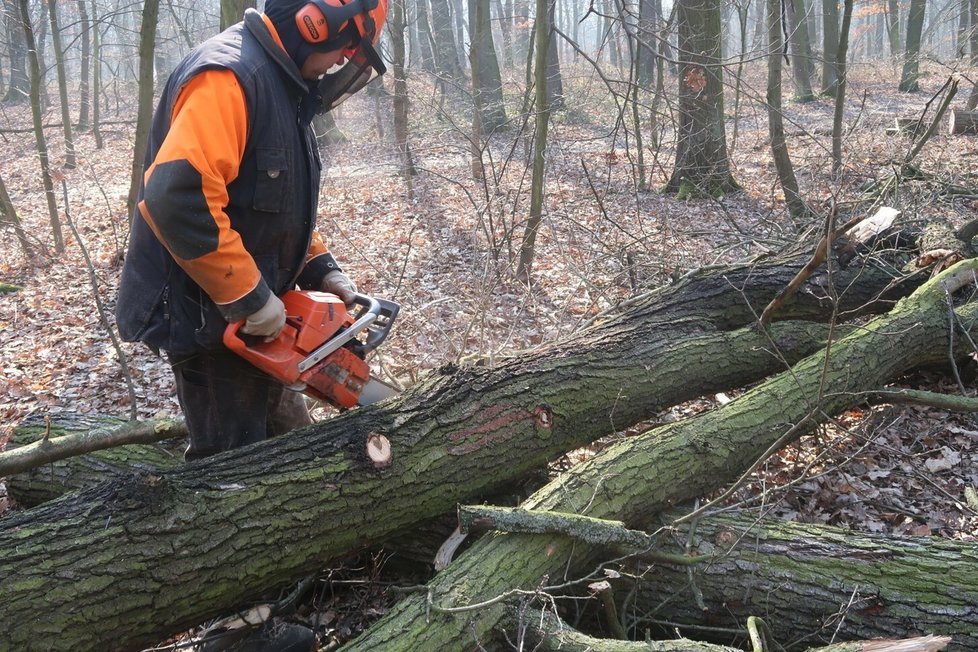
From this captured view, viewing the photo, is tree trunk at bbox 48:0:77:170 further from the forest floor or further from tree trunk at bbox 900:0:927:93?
tree trunk at bbox 900:0:927:93

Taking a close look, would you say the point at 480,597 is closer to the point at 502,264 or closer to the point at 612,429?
the point at 612,429

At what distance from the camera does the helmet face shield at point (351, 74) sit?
281cm

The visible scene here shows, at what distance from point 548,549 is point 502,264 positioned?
16.7ft

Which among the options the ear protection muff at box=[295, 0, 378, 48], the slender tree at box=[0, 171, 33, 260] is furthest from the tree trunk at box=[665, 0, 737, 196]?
the slender tree at box=[0, 171, 33, 260]

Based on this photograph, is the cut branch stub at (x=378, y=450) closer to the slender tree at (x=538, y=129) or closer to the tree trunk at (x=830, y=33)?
the slender tree at (x=538, y=129)

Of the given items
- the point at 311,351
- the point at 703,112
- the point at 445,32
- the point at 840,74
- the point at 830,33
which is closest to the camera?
the point at 311,351

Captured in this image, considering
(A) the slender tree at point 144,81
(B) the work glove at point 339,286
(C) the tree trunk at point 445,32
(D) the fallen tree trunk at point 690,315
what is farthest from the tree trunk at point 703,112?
(C) the tree trunk at point 445,32

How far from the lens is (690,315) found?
420 cm

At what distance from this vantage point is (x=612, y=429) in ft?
11.4

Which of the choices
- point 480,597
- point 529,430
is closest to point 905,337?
point 529,430

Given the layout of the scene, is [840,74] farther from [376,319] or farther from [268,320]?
[268,320]

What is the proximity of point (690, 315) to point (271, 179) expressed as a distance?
258 centimetres

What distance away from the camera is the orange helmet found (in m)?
2.65

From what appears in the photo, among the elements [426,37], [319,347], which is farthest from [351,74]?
[426,37]
